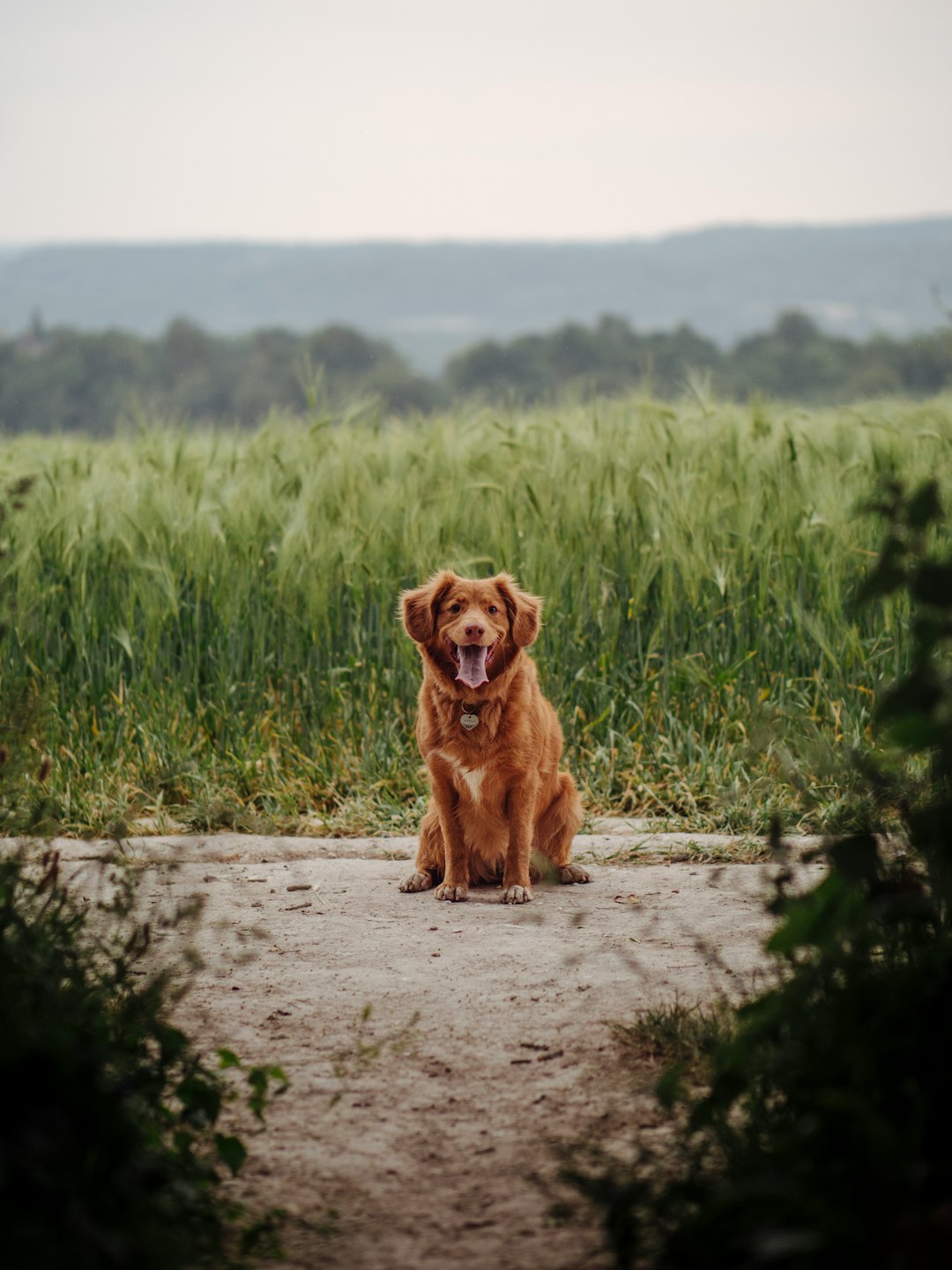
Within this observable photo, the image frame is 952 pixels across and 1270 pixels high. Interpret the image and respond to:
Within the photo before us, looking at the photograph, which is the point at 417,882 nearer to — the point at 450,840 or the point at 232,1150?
the point at 450,840

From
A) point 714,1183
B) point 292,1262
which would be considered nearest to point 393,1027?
point 292,1262

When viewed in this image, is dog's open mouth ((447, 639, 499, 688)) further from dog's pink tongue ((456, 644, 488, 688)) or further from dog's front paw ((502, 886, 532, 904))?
dog's front paw ((502, 886, 532, 904))

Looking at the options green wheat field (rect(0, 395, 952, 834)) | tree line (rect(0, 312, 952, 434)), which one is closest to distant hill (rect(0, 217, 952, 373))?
tree line (rect(0, 312, 952, 434))

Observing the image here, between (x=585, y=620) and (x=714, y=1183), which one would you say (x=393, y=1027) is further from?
(x=585, y=620)

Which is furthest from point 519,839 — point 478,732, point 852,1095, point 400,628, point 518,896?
point 852,1095

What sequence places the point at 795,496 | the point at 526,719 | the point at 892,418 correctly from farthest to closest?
1. the point at 892,418
2. the point at 795,496
3. the point at 526,719

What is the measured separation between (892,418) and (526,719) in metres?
5.41

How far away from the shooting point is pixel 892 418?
356 inches

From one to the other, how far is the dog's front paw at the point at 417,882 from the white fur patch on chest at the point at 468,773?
1.31ft

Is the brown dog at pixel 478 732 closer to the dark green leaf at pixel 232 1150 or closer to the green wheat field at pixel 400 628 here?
the green wheat field at pixel 400 628

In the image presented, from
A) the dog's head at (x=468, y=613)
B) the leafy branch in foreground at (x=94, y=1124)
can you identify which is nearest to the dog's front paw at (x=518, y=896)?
the dog's head at (x=468, y=613)

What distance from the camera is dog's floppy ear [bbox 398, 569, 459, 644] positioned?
15.5ft

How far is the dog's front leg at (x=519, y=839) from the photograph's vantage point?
183 inches

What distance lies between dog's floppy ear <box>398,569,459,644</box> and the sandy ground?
3.15 feet
